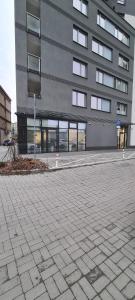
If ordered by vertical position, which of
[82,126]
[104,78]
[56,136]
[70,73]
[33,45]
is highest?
[33,45]

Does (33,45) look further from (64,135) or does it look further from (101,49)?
(101,49)

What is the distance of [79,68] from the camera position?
18.7 metres

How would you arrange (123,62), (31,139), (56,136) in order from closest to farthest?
(31,139) → (56,136) → (123,62)

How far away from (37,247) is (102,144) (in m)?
19.8

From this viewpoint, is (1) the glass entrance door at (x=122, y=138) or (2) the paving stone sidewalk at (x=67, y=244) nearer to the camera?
(2) the paving stone sidewalk at (x=67, y=244)

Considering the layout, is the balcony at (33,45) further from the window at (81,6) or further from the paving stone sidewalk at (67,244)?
the paving stone sidewalk at (67,244)

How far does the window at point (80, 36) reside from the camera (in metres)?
17.9

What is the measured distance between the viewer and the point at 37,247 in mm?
2951

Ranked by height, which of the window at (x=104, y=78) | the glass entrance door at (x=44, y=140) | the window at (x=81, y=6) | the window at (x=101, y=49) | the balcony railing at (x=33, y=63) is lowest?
the glass entrance door at (x=44, y=140)

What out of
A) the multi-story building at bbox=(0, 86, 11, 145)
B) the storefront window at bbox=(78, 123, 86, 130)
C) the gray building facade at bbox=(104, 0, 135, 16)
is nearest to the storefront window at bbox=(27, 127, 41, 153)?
the storefront window at bbox=(78, 123, 86, 130)

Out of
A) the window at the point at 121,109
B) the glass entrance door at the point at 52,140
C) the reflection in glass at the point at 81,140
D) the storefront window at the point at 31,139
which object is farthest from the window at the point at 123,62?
Answer: the storefront window at the point at 31,139

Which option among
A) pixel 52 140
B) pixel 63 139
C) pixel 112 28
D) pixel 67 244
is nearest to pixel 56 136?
pixel 52 140

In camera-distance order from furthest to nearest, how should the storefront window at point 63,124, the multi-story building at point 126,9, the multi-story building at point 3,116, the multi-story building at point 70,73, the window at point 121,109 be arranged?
the multi-story building at point 3,116
the multi-story building at point 126,9
the window at point 121,109
the storefront window at point 63,124
the multi-story building at point 70,73

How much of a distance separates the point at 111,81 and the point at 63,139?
38.3ft
